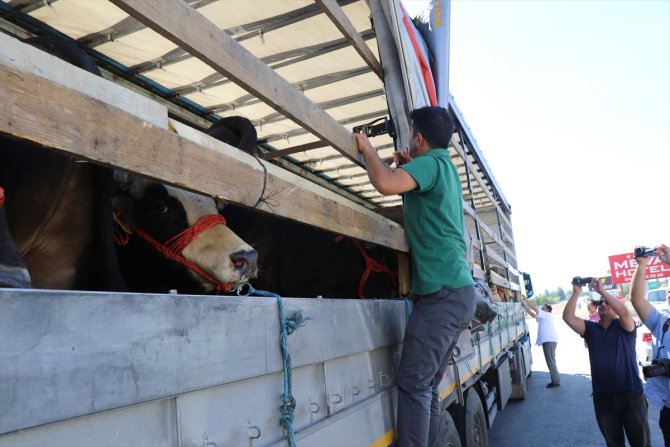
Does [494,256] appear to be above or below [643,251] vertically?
above

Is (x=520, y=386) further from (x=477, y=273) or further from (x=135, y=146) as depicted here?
(x=135, y=146)

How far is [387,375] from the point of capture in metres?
2.42

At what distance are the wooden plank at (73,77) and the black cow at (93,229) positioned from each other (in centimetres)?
38

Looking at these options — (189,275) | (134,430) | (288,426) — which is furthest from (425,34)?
(134,430)

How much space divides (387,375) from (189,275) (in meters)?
1.07

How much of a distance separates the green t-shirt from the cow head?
80 cm

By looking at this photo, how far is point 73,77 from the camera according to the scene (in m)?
1.20

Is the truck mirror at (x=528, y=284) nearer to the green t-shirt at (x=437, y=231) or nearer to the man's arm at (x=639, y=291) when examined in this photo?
the man's arm at (x=639, y=291)

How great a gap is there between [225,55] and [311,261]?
2416 millimetres

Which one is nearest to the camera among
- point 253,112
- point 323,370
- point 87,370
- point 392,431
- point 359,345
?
point 87,370

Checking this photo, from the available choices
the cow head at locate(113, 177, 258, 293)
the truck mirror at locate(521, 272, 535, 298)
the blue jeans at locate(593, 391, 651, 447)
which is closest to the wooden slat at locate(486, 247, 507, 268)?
the blue jeans at locate(593, 391, 651, 447)

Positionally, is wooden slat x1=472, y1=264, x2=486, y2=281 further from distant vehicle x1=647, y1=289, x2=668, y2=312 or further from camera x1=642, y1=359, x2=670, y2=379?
distant vehicle x1=647, y1=289, x2=668, y2=312

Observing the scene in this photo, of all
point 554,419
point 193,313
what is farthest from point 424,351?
point 554,419

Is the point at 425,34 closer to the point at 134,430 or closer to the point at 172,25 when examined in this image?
the point at 172,25
